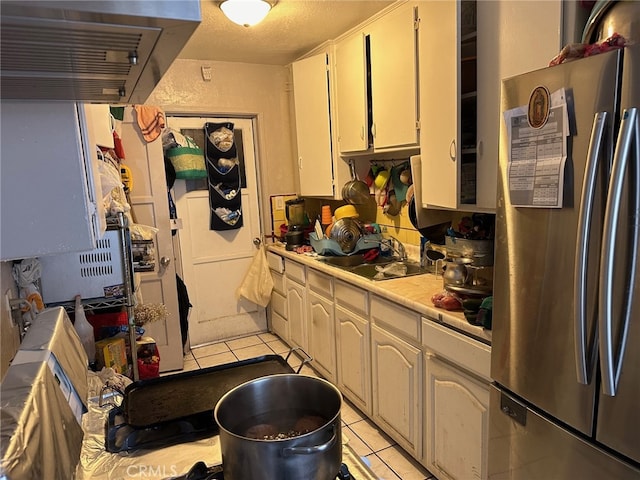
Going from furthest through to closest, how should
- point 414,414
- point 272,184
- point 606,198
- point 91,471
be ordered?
point 272,184 → point 414,414 → point 606,198 → point 91,471

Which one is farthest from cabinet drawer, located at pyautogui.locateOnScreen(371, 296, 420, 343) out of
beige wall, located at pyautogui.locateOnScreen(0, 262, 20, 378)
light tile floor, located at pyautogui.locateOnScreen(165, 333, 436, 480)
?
beige wall, located at pyautogui.locateOnScreen(0, 262, 20, 378)

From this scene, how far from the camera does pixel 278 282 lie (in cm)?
378

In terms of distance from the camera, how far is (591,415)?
1144mm

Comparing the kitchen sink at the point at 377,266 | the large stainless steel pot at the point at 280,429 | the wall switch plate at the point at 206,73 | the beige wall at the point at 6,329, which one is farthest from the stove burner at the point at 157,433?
the wall switch plate at the point at 206,73

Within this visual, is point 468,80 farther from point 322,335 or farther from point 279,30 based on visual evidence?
point 322,335

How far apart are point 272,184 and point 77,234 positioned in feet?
9.86

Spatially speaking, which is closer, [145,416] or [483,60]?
[145,416]

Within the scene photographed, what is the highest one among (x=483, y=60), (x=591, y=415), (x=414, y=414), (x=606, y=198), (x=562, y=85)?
(x=483, y=60)

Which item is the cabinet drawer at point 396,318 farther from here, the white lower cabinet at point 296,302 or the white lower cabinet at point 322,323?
the white lower cabinet at point 296,302

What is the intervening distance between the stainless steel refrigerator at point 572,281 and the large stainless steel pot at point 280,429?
71 centimetres

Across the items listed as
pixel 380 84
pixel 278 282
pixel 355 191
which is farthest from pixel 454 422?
pixel 278 282

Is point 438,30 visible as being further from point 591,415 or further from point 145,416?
point 145,416

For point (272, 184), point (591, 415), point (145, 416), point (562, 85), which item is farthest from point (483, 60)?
point (272, 184)

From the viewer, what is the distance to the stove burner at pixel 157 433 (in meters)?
1.02
